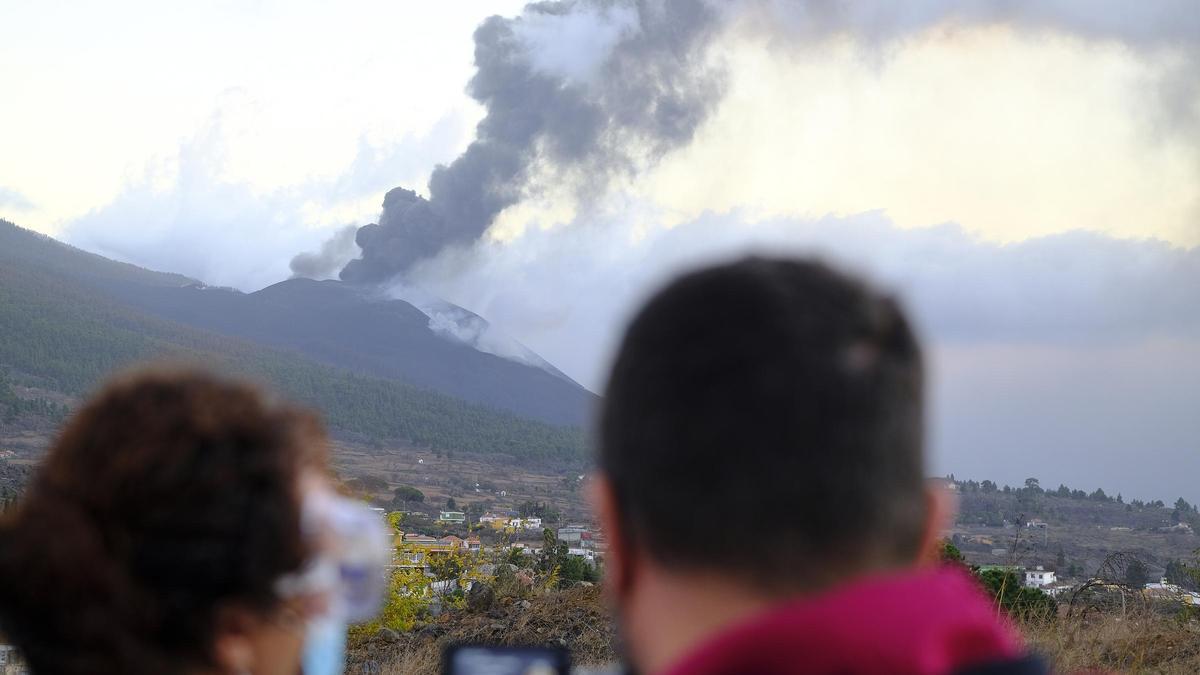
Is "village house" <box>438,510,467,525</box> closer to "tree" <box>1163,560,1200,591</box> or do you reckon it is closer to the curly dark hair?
"tree" <box>1163,560,1200,591</box>

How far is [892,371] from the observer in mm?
1042

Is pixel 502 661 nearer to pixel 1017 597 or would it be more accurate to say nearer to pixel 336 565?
pixel 336 565

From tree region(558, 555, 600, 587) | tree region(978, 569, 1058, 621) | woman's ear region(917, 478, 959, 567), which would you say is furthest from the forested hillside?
woman's ear region(917, 478, 959, 567)

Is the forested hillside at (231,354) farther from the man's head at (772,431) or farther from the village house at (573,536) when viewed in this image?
the man's head at (772,431)

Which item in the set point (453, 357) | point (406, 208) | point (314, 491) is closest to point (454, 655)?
point (314, 491)

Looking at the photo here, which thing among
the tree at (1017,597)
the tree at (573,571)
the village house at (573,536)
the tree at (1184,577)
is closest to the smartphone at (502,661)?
the tree at (1017,597)

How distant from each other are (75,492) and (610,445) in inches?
19.7

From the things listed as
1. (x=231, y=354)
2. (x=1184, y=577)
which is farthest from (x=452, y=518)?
(x=231, y=354)

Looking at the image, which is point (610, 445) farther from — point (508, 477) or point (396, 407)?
point (396, 407)

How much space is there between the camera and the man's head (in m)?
1.00

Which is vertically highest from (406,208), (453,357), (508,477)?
(406,208)

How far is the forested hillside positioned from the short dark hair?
245 feet

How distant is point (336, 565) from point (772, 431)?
46 centimetres

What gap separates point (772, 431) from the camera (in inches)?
39.2
